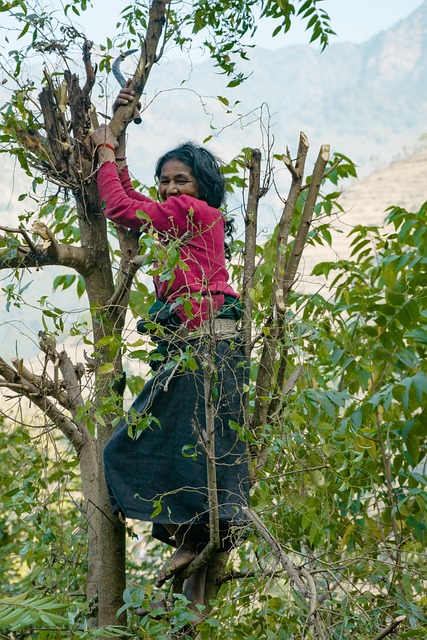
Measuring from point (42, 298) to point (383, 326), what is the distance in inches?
48.6

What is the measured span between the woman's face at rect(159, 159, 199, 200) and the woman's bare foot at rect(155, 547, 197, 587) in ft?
3.89

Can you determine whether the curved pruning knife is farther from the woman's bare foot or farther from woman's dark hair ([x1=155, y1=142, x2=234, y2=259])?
the woman's bare foot

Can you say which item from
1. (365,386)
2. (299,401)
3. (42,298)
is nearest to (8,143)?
(42,298)

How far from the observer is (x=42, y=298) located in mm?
2689

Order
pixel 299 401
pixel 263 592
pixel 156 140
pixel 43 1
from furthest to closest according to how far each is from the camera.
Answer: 1. pixel 156 140
2. pixel 43 1
3. pixel 299 401
4. pixel 263 592

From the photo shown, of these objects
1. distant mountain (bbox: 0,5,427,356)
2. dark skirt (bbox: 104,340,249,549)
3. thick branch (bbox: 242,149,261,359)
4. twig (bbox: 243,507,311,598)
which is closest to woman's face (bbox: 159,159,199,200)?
thick branch (bbox: 242,149,261,359)

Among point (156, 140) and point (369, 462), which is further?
point (156, 140)

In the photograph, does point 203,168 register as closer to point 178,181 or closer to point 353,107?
point 178,181

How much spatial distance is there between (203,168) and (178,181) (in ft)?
0.32

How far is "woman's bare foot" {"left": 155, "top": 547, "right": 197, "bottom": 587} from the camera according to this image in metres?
2.54

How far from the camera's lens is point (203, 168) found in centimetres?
301

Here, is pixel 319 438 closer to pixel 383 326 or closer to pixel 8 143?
pixel 383 326

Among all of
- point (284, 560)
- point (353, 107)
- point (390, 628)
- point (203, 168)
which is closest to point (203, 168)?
point (203, 168)

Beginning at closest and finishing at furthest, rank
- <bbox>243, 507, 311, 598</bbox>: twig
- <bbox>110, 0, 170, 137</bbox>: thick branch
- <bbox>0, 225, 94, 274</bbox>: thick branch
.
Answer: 1. <bbox>243, 507, 311, 598</bbox>: twig
2. <bbox>0, 225, 94, 274</bbox>: thick branch
3. <bbox>110, 0, 170, 137</bbox>: thick branch
